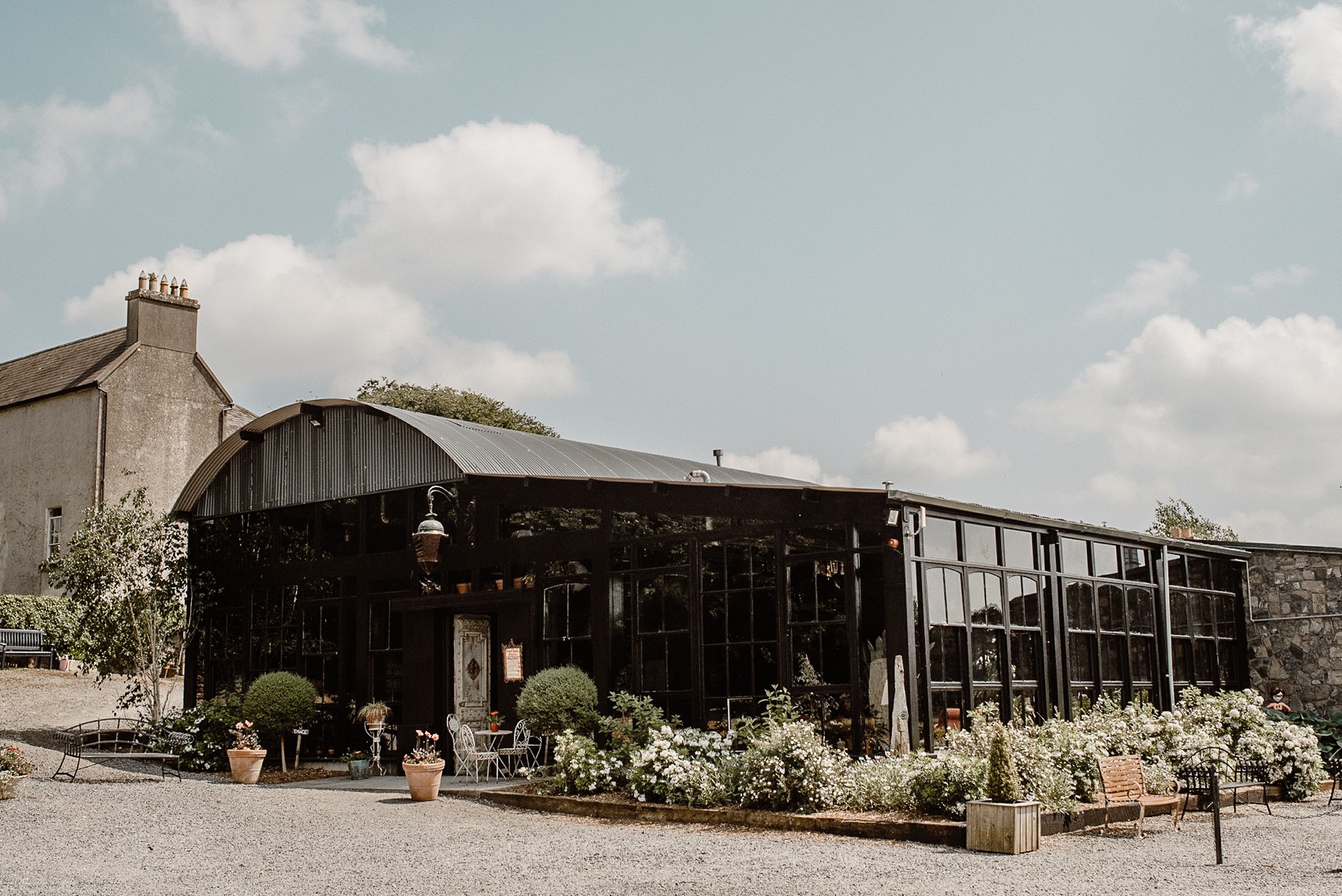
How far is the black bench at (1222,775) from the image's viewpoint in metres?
10.4

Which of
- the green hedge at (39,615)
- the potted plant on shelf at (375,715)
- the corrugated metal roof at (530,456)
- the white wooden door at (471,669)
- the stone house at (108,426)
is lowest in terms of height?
the potted plant on shelf at (375,715)

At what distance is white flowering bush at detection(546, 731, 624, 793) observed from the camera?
1180 centimetres

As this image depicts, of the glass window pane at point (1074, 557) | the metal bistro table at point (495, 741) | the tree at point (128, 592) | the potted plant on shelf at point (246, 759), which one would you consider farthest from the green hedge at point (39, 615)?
the glass window pane at point (1074, 557)

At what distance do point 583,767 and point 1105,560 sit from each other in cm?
703

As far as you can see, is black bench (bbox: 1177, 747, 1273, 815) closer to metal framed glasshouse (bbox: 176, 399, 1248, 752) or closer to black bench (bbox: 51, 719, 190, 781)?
metal framed glasshouse (bbox: 176, 399, 1248, 752)

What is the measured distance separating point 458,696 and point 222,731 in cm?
353

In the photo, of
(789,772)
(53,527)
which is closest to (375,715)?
(789,772)

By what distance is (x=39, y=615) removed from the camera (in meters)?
26.0

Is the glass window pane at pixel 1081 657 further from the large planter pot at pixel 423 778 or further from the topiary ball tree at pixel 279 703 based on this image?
the topiary ball tree at pixel 279 703

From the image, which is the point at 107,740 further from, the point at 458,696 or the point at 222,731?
the point at 458,696

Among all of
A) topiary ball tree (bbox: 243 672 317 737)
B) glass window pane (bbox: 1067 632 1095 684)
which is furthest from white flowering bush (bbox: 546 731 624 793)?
glass window pane (bbox: 1067 632 1095 684)

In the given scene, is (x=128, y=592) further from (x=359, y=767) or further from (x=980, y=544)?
(x=980, y=544)

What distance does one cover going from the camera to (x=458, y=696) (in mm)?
14984

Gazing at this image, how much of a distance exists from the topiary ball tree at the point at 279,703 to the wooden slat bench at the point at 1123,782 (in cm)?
1001
